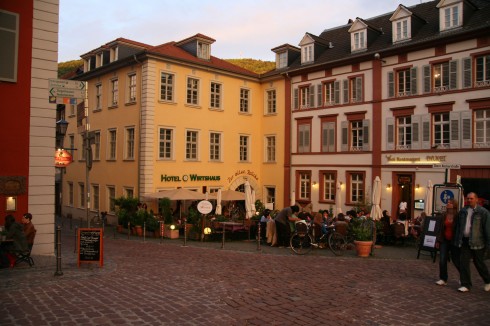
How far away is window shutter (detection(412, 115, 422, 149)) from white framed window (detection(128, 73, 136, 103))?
1690 cm

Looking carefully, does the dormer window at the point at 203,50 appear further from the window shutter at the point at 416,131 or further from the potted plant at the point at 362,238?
the potted plant at the point at 362,238

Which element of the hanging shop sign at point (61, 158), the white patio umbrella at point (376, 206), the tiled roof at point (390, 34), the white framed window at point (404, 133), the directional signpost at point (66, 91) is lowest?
the white patio umbrella at point (376, 206)

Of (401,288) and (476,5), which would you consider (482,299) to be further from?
(476,5)

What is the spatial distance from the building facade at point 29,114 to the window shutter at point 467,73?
19.3 m

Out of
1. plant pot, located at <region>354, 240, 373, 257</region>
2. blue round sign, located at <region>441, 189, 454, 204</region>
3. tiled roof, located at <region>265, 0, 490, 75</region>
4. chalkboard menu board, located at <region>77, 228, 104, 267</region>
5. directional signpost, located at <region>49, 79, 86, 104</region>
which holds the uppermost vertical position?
tiled roof, located at <region>265, 0, 490, 75</region>

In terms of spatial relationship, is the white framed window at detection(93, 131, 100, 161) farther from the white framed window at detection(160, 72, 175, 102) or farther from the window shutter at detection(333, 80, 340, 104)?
the window shutter at detection(333, 80, 340, 104)

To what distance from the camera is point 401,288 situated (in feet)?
30.5

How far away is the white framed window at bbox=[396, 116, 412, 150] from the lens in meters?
25.5

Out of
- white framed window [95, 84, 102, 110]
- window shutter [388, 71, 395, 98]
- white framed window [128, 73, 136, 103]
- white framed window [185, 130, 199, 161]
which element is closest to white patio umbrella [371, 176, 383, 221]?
window shutter [388, 71, 395, 98]

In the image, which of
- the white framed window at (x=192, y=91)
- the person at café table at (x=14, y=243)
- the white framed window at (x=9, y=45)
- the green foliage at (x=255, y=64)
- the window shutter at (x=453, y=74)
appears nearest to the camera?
the person at café table at (x=14, y=243)

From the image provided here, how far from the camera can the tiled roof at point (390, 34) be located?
76.0ft

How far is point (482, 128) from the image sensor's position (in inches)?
886

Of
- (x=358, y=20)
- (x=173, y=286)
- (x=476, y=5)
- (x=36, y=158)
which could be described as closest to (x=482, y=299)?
(x=173, y=286)

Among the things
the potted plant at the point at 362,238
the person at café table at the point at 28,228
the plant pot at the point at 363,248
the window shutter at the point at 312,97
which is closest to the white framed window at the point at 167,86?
the window shutter at the point at 312,97
